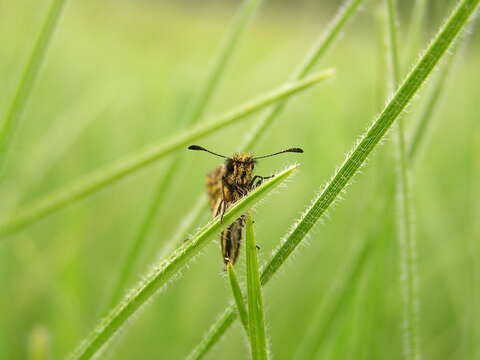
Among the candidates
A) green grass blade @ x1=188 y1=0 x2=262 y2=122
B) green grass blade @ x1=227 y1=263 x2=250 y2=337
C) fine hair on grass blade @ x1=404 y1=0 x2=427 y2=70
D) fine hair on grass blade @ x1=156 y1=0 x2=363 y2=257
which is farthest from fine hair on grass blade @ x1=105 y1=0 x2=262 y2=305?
green grass blade @ x1=227 y1=263 x2=250 y2=337

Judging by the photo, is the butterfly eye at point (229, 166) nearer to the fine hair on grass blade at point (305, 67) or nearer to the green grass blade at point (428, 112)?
the fine hair on grass blade at point (305, 67)

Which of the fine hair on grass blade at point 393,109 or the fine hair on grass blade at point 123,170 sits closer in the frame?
the fine hair on grass blade at point 393,109

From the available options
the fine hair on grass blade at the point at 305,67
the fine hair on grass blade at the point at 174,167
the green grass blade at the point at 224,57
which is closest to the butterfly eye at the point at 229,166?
the fine hair on grass blade at the point at 305,67

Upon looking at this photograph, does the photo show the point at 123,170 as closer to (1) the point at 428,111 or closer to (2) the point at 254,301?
(2) the point at 254,301

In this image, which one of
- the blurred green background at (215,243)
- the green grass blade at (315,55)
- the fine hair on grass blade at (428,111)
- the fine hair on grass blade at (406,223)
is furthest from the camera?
the blurred green background at (215,243)

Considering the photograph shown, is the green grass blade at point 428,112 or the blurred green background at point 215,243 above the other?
the green grass blade at point 428,112

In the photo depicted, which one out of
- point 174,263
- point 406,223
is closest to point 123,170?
point 174,263

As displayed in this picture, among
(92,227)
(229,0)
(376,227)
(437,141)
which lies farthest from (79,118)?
(229,0)

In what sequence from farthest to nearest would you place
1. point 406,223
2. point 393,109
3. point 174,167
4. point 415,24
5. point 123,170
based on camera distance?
point 174,167 → point 415,24 → point 123,170 → point 406,223 → point 393,109

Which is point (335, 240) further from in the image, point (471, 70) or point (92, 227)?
point (471, 70)
